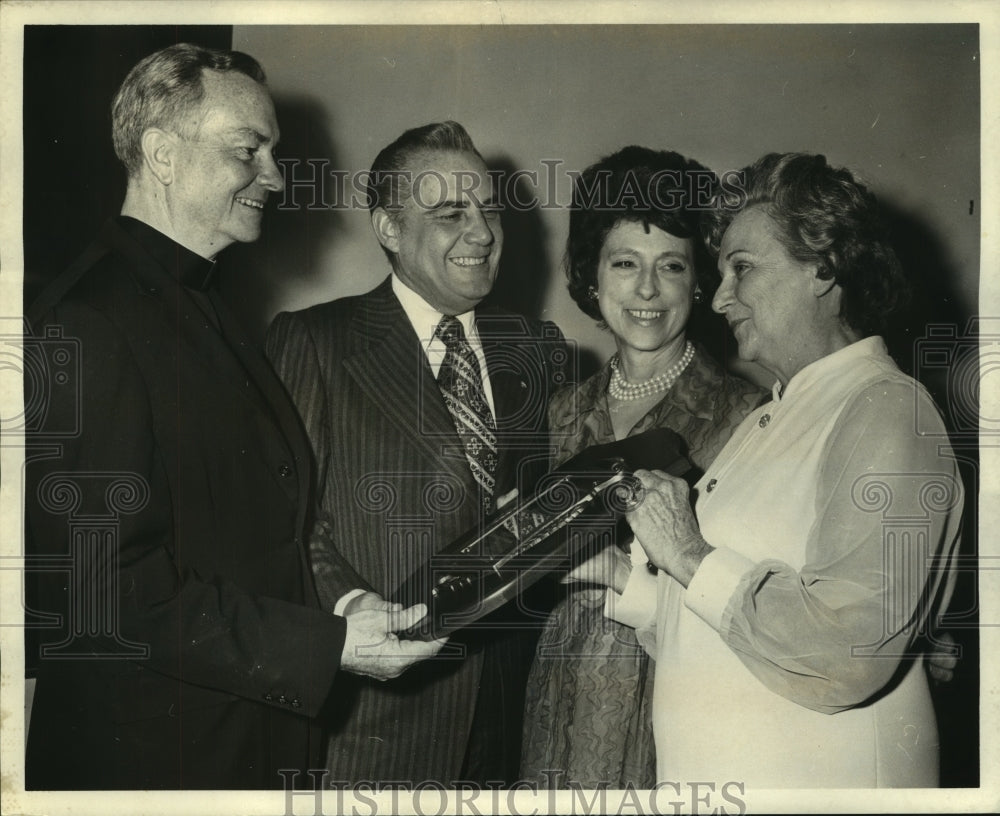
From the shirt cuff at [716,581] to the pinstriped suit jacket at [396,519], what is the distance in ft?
1.26

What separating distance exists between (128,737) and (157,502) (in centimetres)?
54

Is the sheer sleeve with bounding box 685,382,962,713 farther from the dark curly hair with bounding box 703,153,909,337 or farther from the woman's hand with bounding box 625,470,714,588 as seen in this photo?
the dark curly hair with bounding box 703,153,909,337

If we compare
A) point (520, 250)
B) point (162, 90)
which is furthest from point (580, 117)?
point (162, 90)

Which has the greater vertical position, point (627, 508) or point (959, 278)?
point (959, 278)

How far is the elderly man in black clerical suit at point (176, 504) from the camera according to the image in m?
2.32

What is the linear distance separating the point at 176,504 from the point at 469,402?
27.1 inches

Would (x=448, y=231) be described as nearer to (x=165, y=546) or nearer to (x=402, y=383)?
(x=402, y=383)

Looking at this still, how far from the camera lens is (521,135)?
2516mm

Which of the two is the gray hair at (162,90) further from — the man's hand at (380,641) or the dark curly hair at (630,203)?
the man's hand at (380,641)

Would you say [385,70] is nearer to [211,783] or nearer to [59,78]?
[59,78]

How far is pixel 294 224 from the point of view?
252cm

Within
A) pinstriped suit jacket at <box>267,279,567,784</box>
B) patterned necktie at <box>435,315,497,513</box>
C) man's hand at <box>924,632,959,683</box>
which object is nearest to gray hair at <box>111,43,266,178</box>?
pinstriped suit jacket at <box>267,279,567,784</box>

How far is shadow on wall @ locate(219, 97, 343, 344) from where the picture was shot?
249cm

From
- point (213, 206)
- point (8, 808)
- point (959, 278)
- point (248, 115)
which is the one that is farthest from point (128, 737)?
point (959, 278)
